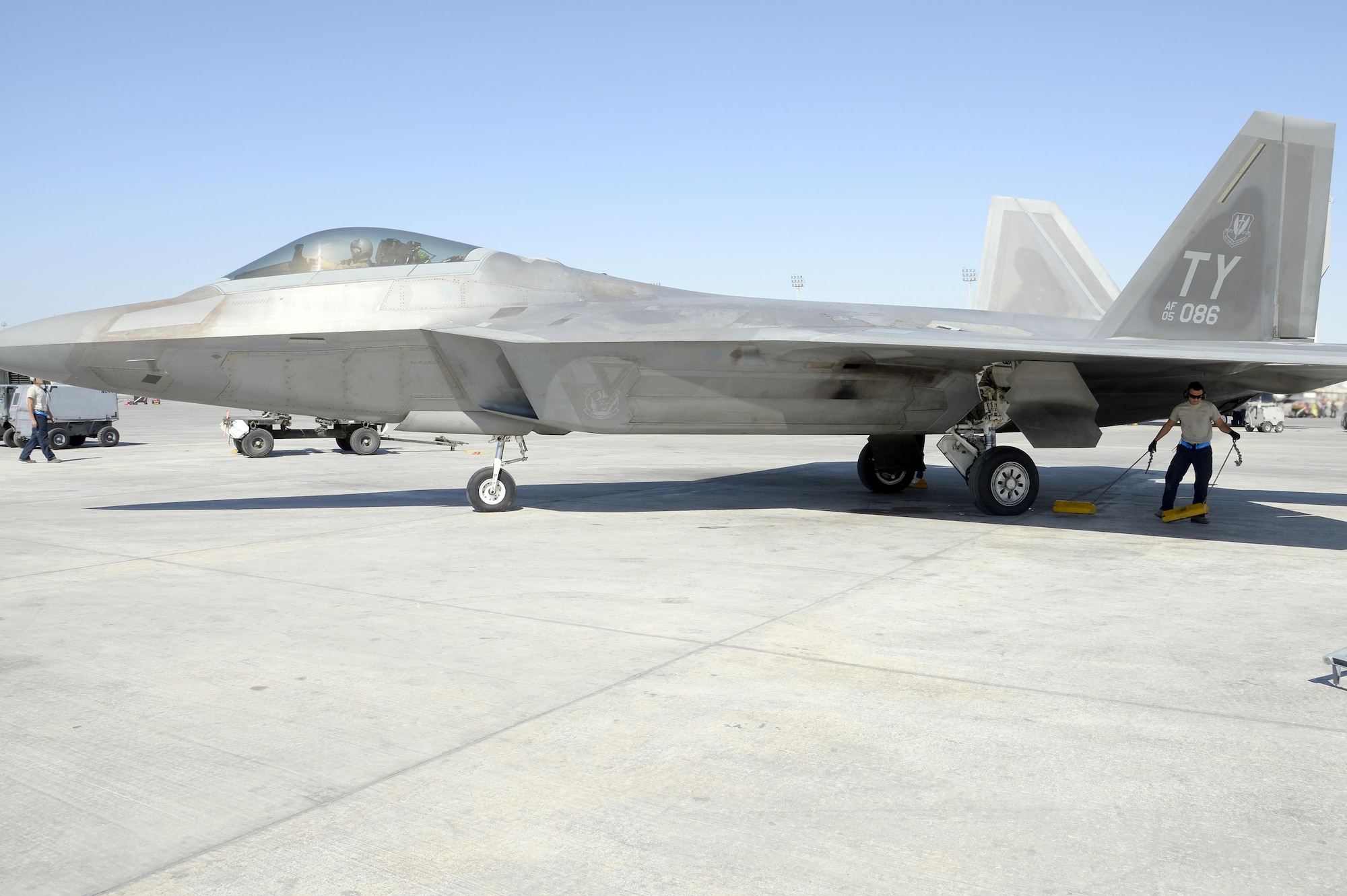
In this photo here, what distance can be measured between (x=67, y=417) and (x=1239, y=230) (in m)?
24.1

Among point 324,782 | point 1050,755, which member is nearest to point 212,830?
point 324,782

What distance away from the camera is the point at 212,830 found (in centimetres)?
304

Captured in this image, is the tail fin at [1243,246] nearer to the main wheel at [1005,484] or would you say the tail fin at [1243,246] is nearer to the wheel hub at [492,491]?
the main wheel at [1005,484]

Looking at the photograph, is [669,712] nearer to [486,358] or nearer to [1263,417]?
[486,358]

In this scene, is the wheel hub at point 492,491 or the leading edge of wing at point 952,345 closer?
the leading edge of wing at point 952,345

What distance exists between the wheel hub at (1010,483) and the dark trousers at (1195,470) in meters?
1.36

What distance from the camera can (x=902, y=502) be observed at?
11.9 metres

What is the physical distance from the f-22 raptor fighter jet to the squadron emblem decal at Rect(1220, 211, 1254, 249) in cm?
3

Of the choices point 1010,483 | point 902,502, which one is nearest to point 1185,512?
point 1010,483

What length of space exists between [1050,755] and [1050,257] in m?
12.7

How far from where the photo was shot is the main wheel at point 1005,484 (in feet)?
34.3

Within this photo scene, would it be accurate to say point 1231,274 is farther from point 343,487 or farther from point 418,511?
point 343,487

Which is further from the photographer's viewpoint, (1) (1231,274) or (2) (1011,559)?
(1) (1231,274)

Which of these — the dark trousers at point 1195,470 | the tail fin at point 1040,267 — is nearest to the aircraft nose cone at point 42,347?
the dark trousers at point 1195,470
